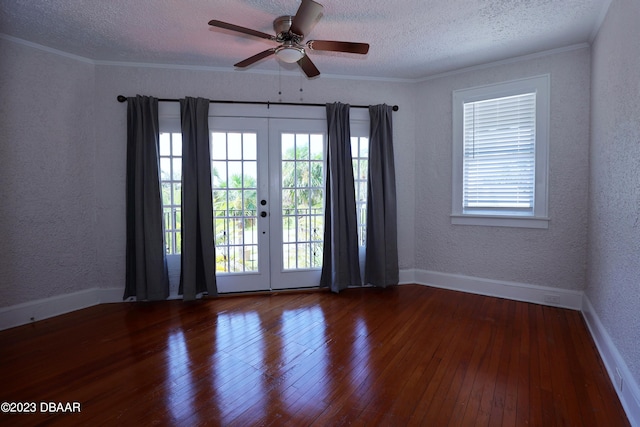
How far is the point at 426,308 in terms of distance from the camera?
10.5ft

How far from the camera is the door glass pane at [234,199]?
357 centimetres

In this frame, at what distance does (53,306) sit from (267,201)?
8.01 feet

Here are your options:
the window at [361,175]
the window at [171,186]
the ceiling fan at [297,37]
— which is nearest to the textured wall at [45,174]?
the window at [171,186]

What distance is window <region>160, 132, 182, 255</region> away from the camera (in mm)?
3451

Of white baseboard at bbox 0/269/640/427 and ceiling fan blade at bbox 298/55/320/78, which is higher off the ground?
ceiling fan blade at bbox 298/55/320/78

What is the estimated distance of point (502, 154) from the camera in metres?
3.39

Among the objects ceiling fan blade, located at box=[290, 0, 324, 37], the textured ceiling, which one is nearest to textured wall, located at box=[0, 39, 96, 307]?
the textured ceiling

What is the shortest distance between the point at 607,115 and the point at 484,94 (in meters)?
1.35

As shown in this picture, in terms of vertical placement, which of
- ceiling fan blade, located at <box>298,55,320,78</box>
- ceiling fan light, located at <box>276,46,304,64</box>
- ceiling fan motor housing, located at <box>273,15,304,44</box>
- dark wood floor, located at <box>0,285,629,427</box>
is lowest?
dark wood floor, located at <box>0,285,629,427</box>

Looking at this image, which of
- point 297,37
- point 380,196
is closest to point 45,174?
point 297,37

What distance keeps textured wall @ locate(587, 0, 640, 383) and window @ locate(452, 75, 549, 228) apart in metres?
0.48

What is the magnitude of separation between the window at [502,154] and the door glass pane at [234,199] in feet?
8.21

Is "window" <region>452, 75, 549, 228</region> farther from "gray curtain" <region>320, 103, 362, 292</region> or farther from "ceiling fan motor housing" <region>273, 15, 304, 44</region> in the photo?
"ceiling fan motor housing" <region>273, 15, 304, 44</region>

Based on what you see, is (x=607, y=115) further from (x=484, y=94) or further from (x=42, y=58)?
(x=42, y=58)
